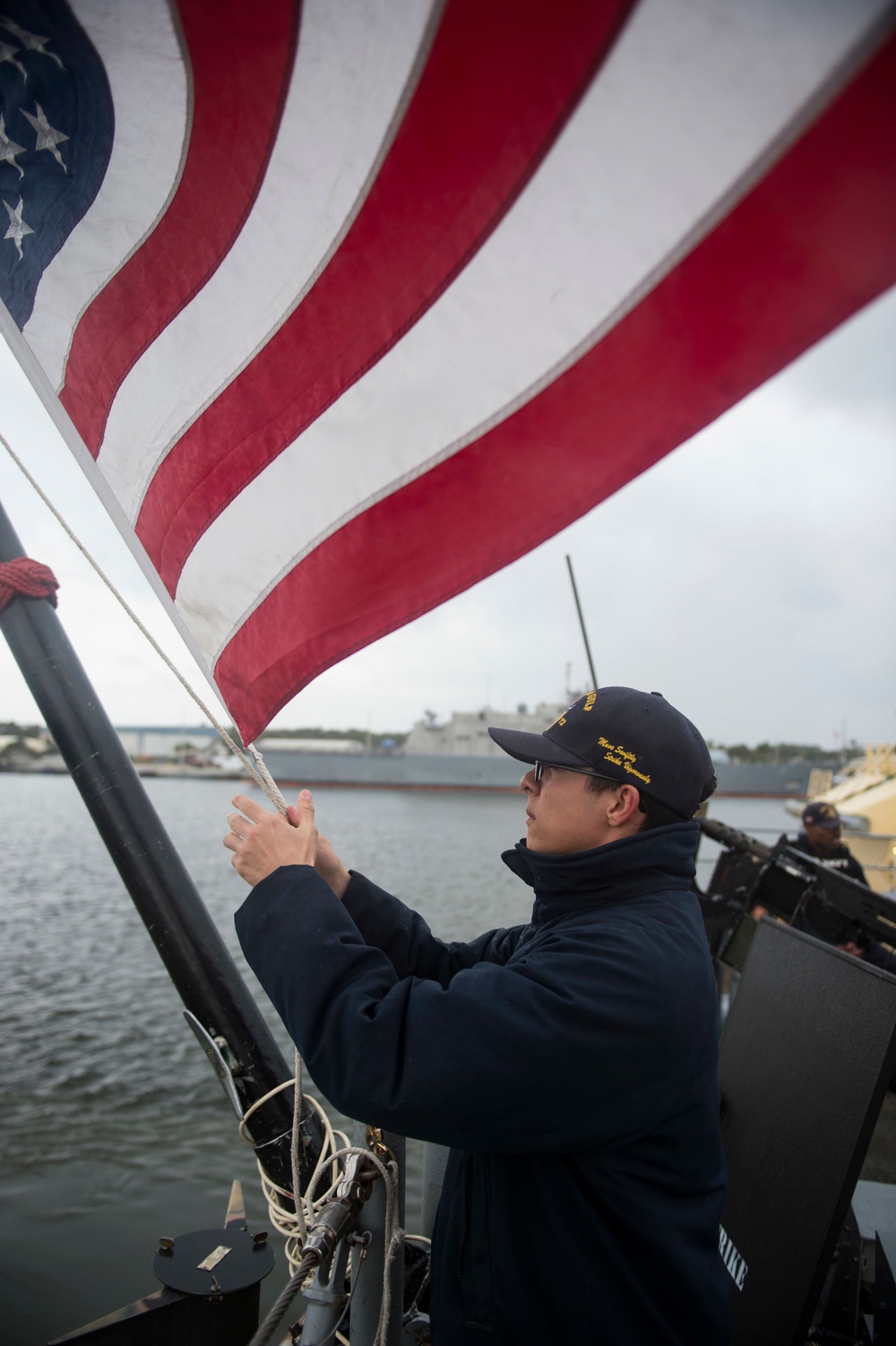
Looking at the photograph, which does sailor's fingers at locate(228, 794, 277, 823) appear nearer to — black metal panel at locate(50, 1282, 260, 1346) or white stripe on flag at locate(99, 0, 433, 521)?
white stripe on flag at locate(99, 0, 433, 521)

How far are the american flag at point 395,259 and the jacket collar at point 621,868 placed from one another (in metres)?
0.57

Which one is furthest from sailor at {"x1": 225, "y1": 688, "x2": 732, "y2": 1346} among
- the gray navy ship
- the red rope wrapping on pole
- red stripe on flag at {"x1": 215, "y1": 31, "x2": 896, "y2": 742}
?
the gray navy ship

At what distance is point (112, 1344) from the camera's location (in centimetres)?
217

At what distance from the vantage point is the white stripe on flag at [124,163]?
4.25 feet

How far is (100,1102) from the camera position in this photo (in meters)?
7.16

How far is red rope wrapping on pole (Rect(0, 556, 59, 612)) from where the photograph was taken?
262 cm

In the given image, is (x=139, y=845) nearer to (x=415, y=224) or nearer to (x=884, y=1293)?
(x=415, y=224)

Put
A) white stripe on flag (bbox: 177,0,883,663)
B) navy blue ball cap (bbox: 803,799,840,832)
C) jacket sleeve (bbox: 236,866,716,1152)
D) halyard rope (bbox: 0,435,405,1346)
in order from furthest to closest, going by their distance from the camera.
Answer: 1. navy blue ball cap (bbox: 803,799,840,832)
2. halyard rope (bbox: 0,435,405,1346)
3. jacket sleeve (bbox: 236,866,716,1152)
4. white stripe on flag (bbox: 177,0,883,663)

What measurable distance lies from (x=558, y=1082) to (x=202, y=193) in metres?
1.69

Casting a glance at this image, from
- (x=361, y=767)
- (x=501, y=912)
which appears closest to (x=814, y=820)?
(x=501, y=912)

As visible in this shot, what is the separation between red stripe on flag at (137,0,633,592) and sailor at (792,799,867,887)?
514cm

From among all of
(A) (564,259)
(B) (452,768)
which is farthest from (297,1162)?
(B) (452,768)

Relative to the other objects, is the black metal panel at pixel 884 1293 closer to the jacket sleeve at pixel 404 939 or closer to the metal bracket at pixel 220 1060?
the jacket sleeve at pixel 404 939

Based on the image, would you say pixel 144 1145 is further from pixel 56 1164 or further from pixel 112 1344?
pixel 112 1344
